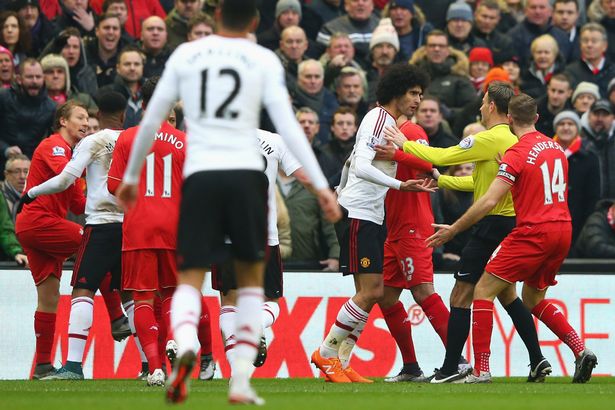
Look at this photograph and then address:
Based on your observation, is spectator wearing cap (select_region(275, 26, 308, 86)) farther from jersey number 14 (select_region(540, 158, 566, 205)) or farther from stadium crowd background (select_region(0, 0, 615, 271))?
jersey number 14 (select_region(540, 158, 566, 205))

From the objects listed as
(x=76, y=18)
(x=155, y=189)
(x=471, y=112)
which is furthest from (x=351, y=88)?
(x=155, y=189)

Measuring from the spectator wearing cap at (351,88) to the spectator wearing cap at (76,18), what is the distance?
11.3 feet

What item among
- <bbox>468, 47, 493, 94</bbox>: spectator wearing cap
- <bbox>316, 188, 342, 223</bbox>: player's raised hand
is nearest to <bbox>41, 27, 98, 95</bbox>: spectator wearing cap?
<bbox>468, 47, 493, 94</bbox>: spectator wearing cap

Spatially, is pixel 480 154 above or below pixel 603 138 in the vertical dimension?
above

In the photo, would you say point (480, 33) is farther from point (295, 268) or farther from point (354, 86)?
point (295, 268)

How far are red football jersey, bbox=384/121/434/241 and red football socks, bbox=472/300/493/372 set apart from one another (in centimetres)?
96

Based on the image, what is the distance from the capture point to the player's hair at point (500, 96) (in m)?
12.3

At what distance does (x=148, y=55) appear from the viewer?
18.0 m

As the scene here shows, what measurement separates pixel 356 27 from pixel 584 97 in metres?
3.43

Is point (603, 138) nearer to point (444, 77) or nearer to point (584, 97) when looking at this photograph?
point (584, 97)

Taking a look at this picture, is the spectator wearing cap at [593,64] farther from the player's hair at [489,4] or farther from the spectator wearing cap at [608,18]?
the player's hair at [489,4]

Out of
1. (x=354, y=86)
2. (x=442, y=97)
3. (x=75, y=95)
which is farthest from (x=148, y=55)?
(x=442, y=97)

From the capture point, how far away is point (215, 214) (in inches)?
328

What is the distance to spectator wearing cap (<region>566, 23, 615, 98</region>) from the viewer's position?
61.8 ft
